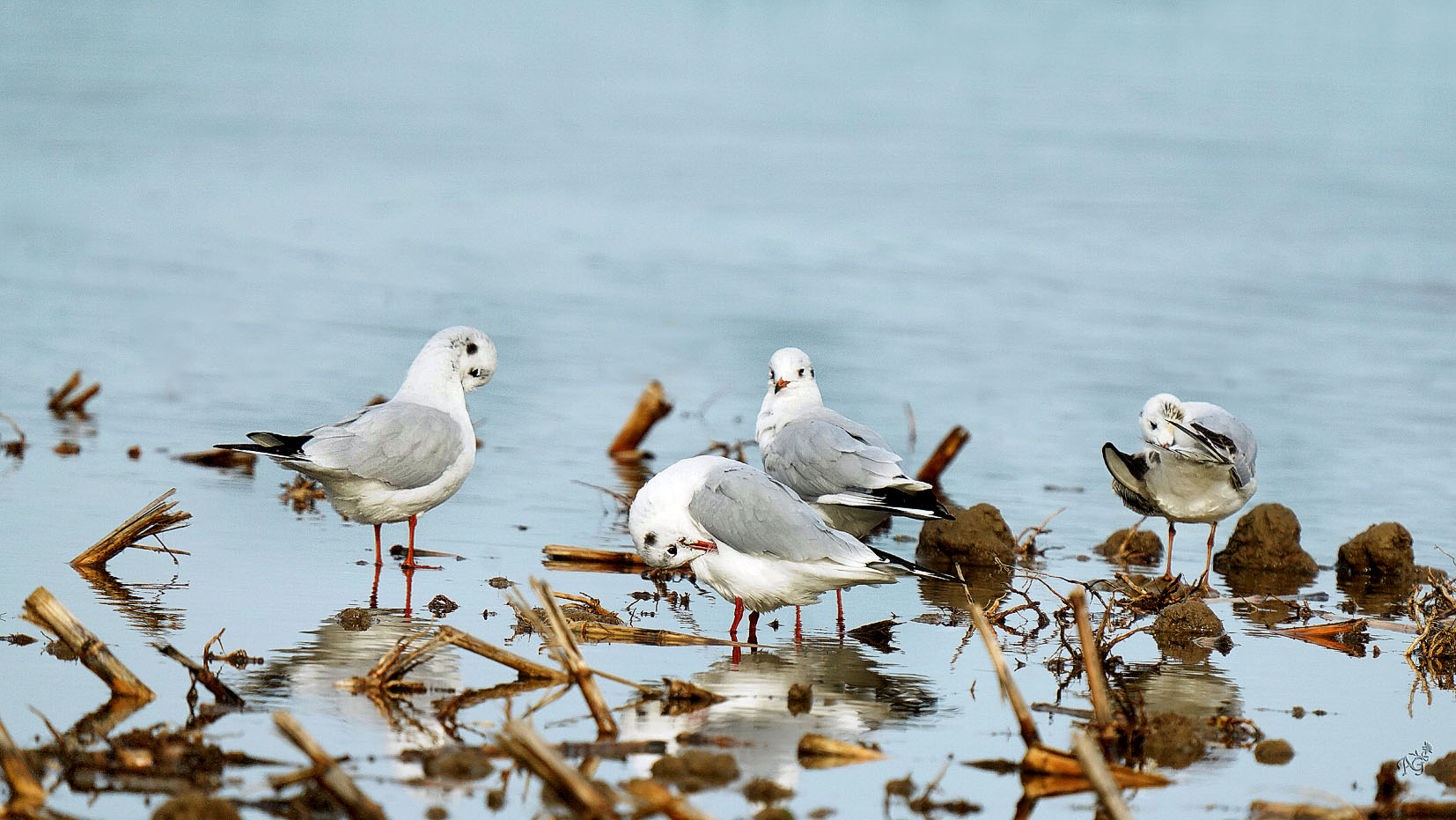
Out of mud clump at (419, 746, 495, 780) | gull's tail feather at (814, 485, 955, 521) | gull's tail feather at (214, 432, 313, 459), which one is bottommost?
mud clump at (419, 746, 495, 780)

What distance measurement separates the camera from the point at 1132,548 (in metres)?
→ 7.71

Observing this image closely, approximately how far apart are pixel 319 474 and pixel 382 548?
60 cm

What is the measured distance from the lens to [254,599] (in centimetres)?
588

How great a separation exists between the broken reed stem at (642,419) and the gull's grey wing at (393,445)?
2.26 m

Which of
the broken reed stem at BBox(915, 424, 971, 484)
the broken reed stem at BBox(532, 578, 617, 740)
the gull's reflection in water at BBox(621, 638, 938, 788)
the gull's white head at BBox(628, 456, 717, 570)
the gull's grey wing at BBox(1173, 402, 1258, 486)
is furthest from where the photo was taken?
the broken reed stem at BBox(915, 424, 971, 484)

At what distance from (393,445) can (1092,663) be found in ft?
11.0

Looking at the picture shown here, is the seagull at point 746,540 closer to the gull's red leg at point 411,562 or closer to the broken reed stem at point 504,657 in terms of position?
the broken reed stem at point 504,657

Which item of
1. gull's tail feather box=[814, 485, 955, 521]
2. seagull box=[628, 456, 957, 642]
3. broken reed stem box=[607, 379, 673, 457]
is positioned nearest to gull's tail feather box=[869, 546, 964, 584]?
seagull box=[628, 456, 957, 642]

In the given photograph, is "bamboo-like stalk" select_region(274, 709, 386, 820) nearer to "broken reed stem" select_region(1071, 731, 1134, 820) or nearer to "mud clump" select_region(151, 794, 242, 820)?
"mud clump" select_region(151, 794, 242, 820)

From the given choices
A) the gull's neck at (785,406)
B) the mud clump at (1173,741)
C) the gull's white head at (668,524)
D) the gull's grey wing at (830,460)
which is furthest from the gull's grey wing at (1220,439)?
the mud clump at (1173,741)

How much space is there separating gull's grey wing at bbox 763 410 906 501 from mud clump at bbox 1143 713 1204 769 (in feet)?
7.11

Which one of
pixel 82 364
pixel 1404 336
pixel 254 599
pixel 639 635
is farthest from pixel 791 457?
pixel 1404 336

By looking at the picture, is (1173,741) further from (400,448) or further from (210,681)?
(400,448)

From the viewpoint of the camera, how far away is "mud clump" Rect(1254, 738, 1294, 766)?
450 centimetres
